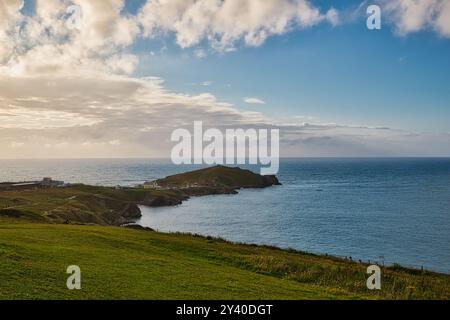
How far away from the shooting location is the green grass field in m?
22.7

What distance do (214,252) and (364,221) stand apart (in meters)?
98.3

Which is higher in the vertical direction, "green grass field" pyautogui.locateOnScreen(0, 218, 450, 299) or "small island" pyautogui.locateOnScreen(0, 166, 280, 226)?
"green grass field" pyautogui.locateOnScreen(0, 218, 450, 299)

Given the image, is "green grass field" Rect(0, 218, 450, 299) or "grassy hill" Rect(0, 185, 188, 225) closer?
"green grass field" Rect(0, 218, 450, 299)

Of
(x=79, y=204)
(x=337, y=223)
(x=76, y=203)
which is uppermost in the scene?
(x=76, y=203)

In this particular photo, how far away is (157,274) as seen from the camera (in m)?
27.9

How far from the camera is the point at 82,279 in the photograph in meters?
24.1

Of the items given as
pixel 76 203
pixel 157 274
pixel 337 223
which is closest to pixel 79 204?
pixel 76 203

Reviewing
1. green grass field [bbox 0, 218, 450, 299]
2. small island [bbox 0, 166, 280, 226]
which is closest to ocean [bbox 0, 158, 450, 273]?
small island [bbox 0, 166, 280, 226]

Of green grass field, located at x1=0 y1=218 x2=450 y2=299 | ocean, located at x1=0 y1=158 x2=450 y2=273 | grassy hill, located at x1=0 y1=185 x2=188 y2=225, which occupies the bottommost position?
ocean, located at x1=0 y1=158 x2=450 y2=273

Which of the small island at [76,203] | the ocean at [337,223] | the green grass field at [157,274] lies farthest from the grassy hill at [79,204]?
the green grass field at [157,274]

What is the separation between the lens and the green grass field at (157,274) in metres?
22.7

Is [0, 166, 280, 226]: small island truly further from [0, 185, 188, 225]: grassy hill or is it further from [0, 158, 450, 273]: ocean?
[0, 158, 450, 273]: ocean

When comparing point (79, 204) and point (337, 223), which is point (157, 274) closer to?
point (79, 204)
